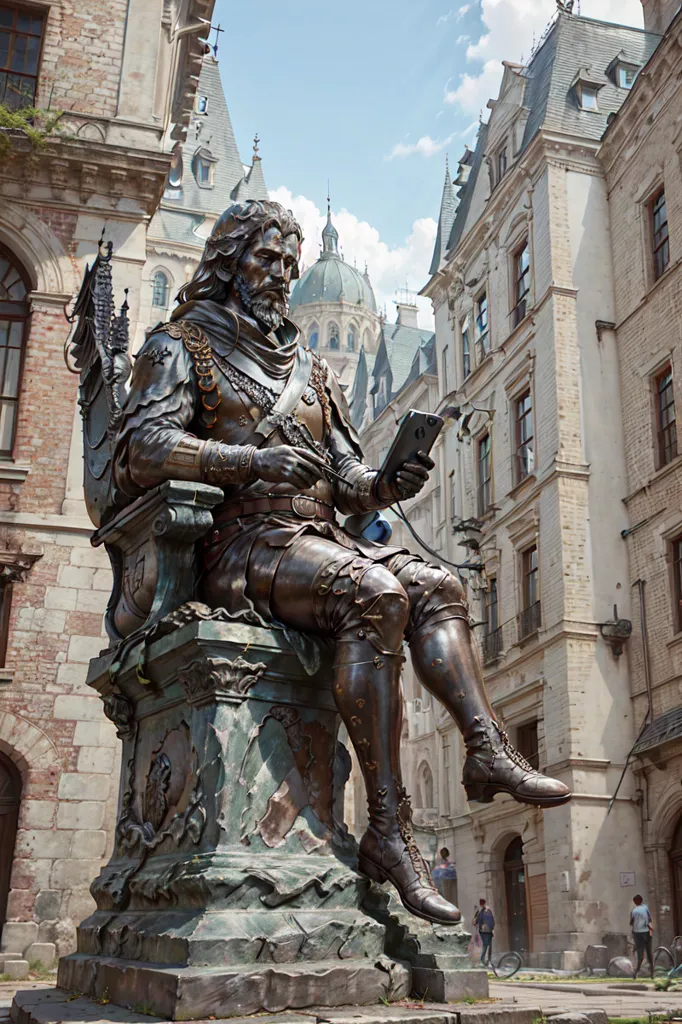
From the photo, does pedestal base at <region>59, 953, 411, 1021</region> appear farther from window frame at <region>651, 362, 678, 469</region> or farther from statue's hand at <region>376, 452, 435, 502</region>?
window frame at <region>651, 362, 678, 469</region>

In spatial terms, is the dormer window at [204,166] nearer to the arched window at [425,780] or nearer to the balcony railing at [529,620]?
the arched window at [425,780]

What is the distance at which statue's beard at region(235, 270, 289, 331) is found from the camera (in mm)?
4449

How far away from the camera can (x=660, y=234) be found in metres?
24.0

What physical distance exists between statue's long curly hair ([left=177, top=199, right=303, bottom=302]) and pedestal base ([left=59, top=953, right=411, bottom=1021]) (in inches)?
103

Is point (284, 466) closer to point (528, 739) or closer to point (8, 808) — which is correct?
point (8, 808)

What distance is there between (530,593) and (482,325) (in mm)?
9006

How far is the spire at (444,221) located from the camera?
122 feet

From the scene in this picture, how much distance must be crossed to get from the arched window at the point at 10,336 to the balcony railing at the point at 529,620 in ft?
46.1

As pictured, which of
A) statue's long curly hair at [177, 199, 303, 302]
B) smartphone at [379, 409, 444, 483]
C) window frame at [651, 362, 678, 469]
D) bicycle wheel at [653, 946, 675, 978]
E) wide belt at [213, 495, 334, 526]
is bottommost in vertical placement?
bicycle wheel at [653, 946, 675, 978]

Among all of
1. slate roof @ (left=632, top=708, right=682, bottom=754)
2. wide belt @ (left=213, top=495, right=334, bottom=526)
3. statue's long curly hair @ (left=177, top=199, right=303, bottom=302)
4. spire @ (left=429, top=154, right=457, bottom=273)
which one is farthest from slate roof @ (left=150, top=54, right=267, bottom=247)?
wide belt @ (left=213, top=495, right=334, bottom=526)

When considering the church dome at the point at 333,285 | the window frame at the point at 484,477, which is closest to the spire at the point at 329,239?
the church dome at the point at 333,285

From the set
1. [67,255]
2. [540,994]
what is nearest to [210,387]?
[540,994]

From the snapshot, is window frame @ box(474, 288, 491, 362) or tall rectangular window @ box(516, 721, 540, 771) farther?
window frame @ box(474, 288, 491, 362)

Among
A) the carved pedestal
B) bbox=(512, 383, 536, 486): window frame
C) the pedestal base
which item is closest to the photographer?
the pedestal base
